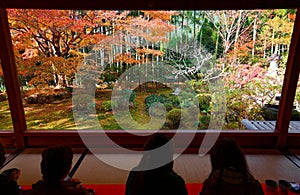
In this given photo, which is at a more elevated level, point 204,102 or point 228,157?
point 228,157

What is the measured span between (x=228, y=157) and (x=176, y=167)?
4.81 ft

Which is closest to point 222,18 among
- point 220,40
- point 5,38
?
point 220,40

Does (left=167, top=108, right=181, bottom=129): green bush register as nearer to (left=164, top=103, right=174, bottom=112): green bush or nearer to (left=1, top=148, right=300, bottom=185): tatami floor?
(left=164, top=103, right=174, bottom=112): green bush

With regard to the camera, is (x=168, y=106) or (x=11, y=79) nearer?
(x=11, y=79)

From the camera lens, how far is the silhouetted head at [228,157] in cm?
128

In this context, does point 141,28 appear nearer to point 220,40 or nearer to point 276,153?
point 220,40

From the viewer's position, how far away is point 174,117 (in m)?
3.54

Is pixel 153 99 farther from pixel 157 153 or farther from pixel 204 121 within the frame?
pixel 157 153

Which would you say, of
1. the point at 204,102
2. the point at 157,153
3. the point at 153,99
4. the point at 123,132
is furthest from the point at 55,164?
the point at 204,102

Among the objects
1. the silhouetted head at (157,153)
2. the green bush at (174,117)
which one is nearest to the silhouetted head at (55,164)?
the silhouetted head at (157,153)

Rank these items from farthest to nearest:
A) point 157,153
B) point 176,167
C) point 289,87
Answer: point 289,87
point 176,167
point 157,153

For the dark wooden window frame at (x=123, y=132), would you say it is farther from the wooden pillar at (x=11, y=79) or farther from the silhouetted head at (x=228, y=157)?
the silhouetted head at (x=228, y=157)

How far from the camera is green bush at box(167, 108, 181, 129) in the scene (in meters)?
3.50

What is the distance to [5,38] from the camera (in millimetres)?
2719
